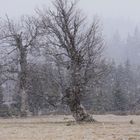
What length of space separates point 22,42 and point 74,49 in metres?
15.2

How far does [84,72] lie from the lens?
82.1 ft

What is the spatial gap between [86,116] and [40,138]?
30.8 feet

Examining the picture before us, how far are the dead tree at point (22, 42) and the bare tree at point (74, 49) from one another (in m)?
12.6

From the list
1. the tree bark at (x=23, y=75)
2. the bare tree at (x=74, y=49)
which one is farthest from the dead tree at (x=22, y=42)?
the bare tree at (x=74, y=49)

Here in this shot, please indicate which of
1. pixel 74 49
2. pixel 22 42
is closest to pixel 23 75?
pixel 22 42

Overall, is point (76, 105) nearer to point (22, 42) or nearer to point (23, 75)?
point (23, 75)

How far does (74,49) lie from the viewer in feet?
81.7

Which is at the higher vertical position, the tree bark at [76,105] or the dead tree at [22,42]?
the dead tree at [22,42]

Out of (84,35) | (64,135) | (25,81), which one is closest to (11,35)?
(25,81)

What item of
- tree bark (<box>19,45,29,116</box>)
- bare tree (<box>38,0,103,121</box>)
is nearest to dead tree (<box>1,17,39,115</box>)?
tree bark (<box>19,45,29,116</box>)

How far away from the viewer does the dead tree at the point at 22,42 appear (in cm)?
3834

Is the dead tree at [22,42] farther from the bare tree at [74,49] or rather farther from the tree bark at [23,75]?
the bare tree at [74,49]

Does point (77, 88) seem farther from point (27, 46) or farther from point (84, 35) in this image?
point (27, 46)

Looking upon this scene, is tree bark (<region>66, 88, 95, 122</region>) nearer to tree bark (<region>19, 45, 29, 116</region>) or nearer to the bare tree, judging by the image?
the bare tree
